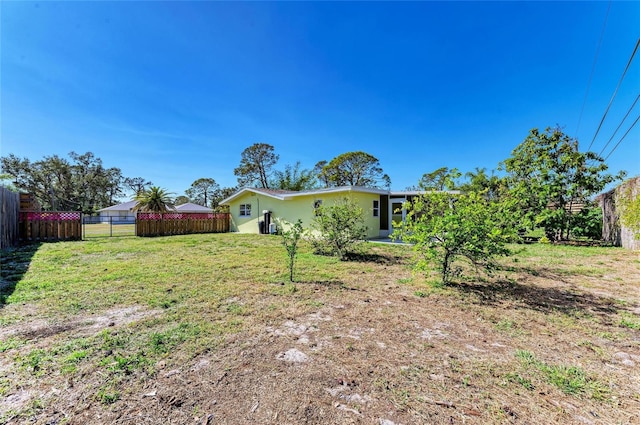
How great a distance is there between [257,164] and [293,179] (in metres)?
5.00

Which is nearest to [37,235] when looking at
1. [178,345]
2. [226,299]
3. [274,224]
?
[274,224]

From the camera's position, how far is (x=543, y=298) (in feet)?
14.3

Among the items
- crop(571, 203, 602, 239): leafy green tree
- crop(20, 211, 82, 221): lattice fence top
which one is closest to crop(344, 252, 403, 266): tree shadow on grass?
crop(571, 203, 602, 239): leafy green tree

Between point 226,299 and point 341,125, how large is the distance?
1853 centimetres

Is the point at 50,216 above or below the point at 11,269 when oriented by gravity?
above

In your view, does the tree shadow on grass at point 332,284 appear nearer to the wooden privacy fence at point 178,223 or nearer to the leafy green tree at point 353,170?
the wooden privacy fence at point 178,223

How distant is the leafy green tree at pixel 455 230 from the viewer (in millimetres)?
4418

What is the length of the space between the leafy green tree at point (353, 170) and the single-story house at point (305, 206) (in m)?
12.5

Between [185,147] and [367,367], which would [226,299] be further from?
[185,147]

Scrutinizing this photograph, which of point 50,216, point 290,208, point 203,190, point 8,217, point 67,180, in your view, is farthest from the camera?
point 203,190

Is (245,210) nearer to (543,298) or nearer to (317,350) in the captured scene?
(317,350)

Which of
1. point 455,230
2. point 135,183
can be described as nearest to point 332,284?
point 455,230

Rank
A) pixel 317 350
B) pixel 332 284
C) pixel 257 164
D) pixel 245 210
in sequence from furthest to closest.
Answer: pixel 257 164 < pixel 245 210 < pixel 332 284 < pixel 317 350

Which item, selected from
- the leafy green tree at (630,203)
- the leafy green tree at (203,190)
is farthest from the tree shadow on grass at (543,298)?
the leafy green tree at (203,190)
